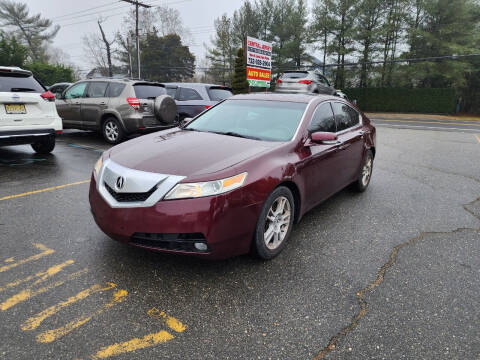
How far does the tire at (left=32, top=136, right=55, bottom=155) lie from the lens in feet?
22.4

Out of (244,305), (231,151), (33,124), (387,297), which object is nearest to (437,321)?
(387,297)

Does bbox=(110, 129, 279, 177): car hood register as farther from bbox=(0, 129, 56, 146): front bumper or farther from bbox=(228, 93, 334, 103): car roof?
bbox=(0, 129, 56, 146): front bumper

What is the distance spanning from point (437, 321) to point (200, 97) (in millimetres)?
8219

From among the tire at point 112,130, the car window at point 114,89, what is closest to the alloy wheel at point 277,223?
the tire at point 112,130

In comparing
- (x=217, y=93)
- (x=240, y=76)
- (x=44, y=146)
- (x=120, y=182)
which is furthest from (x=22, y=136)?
(x=240, y=76)

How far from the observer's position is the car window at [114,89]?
8.16 metres

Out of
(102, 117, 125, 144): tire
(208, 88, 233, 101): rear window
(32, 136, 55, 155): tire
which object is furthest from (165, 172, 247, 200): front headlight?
(208, 88, 233, 101): rear window

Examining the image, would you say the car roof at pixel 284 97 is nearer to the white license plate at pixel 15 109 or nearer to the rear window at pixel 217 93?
the white license plate at pixel 15 109

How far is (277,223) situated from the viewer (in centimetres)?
306

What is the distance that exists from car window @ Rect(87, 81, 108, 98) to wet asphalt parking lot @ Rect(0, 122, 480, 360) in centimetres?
486

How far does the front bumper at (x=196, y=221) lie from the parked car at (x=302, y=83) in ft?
41.7

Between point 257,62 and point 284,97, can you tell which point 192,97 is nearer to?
point 284,97

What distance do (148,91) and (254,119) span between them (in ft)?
17.7

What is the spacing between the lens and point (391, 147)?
9.88 metres
